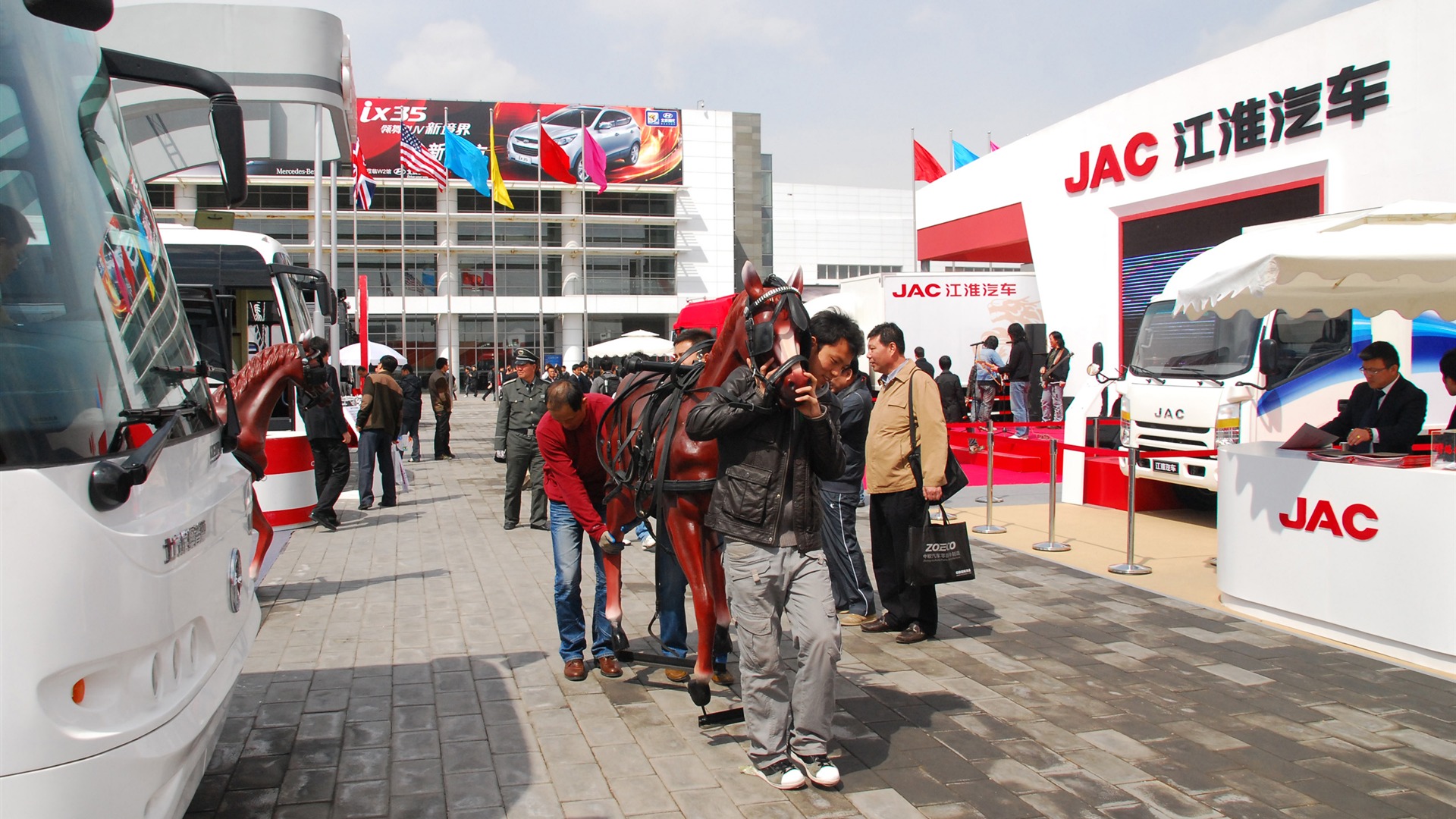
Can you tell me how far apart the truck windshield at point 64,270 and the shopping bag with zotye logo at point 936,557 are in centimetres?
409

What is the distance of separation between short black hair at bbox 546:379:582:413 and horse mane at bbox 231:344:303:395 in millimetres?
2873

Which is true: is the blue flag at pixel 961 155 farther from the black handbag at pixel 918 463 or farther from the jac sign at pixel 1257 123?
the black handbag at pixel 918 463

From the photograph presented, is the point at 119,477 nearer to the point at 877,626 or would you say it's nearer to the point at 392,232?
the point at 877,626

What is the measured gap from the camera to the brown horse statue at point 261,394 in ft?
Answer: 21.5

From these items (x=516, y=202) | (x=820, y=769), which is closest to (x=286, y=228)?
(x=516, y=202)

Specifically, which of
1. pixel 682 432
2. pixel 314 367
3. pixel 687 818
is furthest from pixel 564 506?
pixel 314 367

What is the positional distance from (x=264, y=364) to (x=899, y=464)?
4.57 m

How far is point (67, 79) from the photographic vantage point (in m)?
2.70

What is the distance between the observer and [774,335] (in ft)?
12.7

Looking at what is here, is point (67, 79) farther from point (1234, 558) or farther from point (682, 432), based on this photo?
point (1234, 558)

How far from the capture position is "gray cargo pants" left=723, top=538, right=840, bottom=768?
12.9ft

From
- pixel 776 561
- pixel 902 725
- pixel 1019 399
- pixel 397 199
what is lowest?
pixel 902 725

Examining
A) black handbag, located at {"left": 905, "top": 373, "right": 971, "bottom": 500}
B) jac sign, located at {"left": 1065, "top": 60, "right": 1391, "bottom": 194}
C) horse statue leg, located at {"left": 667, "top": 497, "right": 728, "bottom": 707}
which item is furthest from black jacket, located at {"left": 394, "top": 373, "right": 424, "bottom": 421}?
horse statue leg, located at {"left": 667, "top": 497, "right": 728, "bottom": 707}

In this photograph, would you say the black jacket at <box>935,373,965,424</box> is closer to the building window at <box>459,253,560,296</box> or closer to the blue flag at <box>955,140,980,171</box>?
the blue flag at <box>955,140,980,171</box>
